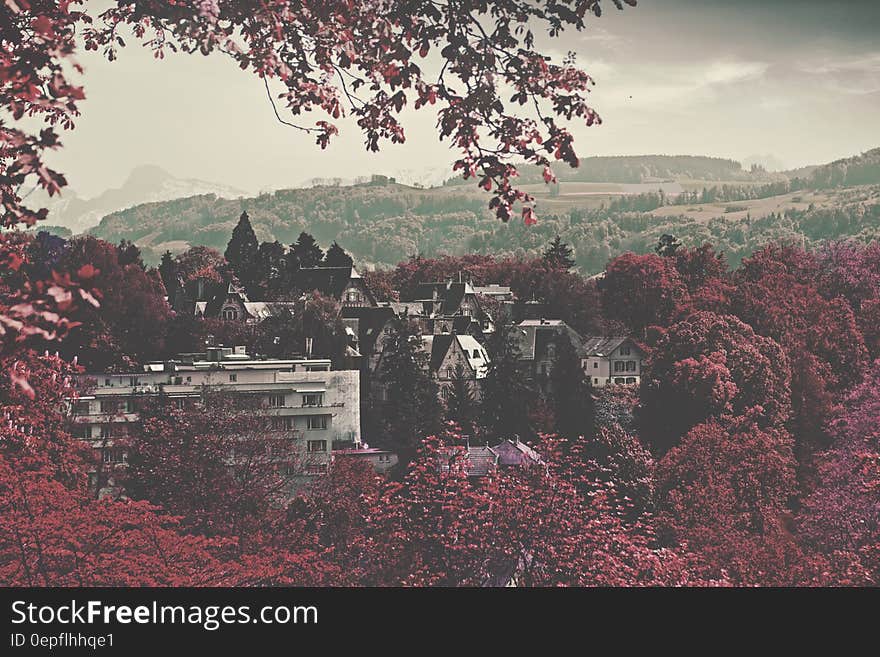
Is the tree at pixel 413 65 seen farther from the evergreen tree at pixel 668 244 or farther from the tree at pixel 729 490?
the evergreen tree at pixel 668 244

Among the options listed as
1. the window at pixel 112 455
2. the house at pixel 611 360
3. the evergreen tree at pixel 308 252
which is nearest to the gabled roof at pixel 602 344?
the house at pixel 611 360

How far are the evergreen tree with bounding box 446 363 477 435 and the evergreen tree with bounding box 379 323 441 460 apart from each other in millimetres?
123

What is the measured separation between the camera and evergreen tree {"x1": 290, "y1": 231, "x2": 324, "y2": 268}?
9305 millimetres

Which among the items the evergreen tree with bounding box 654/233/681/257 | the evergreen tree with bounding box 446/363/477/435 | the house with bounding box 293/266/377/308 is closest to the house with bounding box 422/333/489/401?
the evergreen tree with bounding box 446/363/477/435

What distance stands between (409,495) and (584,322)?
2676 mm

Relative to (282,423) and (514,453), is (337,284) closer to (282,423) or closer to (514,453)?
(282,423)

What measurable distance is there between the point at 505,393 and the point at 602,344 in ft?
3.59

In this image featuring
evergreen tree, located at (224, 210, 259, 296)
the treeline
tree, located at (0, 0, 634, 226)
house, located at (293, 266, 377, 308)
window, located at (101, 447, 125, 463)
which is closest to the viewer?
tree, located at (0, 0, 634, 226)

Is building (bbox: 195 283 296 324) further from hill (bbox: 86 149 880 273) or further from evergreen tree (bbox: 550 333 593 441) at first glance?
evergreen tree (bbox: 550 333 593 441)

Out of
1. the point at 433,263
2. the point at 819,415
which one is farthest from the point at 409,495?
the point at 819,415

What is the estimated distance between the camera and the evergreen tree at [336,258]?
9250 mm

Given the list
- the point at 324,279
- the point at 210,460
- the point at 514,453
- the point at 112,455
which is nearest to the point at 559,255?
the point at 514,453

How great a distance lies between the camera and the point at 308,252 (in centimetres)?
936

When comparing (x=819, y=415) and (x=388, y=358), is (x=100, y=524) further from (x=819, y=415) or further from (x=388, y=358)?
(x=819, y=415)
